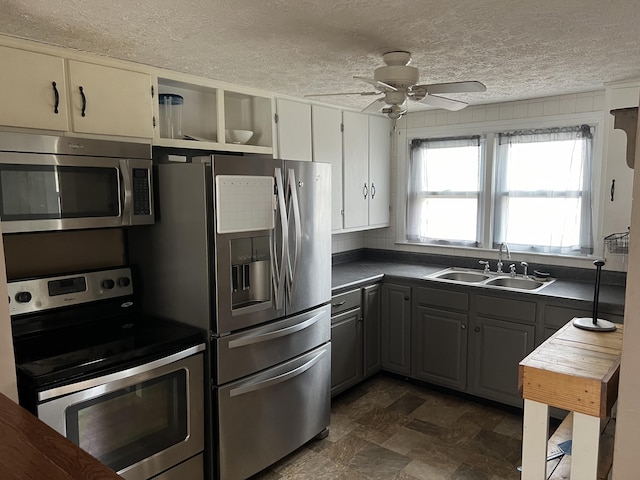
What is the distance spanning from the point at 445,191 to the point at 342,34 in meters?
2.44

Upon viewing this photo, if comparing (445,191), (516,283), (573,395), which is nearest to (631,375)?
(573,395)

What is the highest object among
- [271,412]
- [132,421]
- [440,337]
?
[132,421]

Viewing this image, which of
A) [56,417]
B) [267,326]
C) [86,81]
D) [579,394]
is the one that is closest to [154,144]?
[86,81]

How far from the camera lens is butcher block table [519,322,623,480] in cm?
166

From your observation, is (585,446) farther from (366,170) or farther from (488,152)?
(366,170)

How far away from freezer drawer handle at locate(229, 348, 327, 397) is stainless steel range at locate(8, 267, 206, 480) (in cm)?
20

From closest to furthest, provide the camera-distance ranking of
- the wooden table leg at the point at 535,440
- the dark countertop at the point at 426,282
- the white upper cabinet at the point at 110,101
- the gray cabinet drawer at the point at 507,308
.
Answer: the wooden table leg at the point at 535,440
the white upper cabinet at the point at 110,101
the dark countertop at the point at 426,282
the gray cabinet drawer at the point at 507,308

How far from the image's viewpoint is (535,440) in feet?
5.89

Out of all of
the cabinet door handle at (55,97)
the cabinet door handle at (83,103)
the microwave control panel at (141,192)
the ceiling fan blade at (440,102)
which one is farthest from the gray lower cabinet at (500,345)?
the cabinet door handle at (55,97)

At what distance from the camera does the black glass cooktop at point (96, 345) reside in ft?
6.04

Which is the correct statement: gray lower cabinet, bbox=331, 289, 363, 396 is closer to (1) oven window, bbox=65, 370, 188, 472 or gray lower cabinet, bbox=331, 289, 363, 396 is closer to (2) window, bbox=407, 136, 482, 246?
(2) window, bbox=407, 136, 482, 246

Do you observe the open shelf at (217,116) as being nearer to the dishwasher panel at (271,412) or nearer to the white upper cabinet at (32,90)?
the white upper cabinet at (32,90)

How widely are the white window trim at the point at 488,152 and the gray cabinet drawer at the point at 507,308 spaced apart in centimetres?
71

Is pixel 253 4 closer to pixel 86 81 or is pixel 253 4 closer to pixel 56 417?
pixel 86 81
